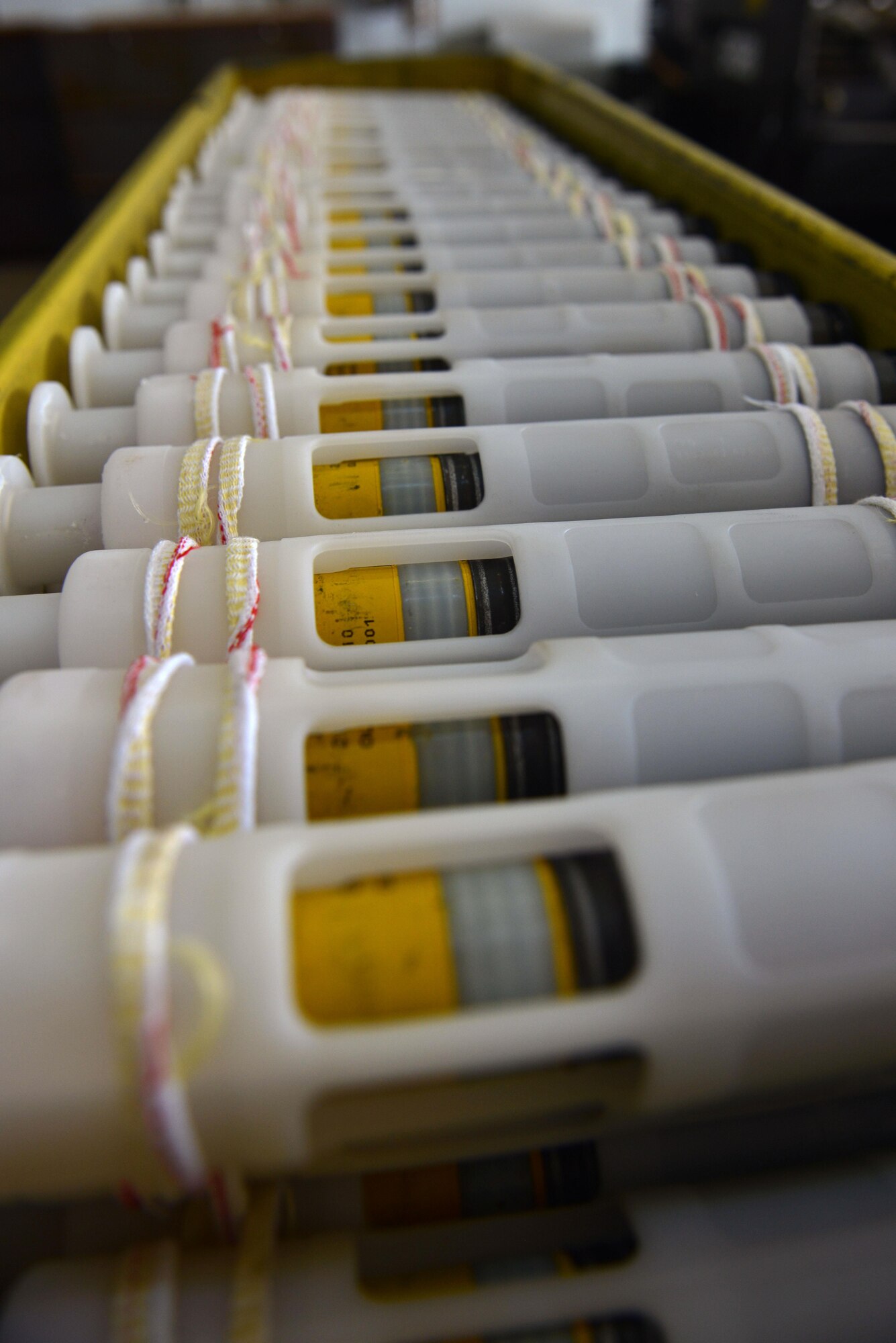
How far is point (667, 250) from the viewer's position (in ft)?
3.90

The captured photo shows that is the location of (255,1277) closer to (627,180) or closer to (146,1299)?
(146,1299)

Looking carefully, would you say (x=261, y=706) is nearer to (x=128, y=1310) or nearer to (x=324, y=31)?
(x=128, y=1310)

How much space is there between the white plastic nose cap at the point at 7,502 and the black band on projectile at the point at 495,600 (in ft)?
1.27

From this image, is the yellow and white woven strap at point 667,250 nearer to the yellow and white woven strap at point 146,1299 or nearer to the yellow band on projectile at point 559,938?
the yellow band on projectile at point 559,938

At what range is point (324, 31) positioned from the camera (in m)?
3.31

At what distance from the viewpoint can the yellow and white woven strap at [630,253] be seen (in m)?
1.17

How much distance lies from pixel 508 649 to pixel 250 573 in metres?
0.18

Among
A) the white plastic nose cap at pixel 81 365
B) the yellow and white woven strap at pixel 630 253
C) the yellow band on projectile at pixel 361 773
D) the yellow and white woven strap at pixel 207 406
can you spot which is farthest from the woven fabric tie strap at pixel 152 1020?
the yellow and white woven strap at pixel 630 253

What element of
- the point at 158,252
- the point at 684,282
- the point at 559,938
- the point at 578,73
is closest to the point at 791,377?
the point at 684,282

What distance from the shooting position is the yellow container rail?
92 centimetres

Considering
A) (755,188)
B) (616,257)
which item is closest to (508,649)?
(616,257)

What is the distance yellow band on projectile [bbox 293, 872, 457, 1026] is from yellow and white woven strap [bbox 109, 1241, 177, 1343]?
16cm

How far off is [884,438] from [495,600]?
1.27 ft

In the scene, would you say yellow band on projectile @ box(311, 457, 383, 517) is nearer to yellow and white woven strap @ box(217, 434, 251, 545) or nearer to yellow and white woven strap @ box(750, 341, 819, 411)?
yellow and white woven strap @ box(217, 434, 251, 545)
